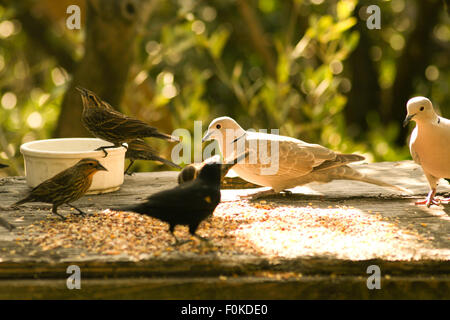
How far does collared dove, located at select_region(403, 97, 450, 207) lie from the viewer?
10.7ft

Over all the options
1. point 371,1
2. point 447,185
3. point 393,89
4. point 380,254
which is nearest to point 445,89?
point 393,89

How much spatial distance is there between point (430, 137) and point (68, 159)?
214 cm

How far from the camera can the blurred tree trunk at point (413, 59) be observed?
22.5 feet

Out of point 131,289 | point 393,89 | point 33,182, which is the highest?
point 393,89

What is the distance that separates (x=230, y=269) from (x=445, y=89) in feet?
20.3

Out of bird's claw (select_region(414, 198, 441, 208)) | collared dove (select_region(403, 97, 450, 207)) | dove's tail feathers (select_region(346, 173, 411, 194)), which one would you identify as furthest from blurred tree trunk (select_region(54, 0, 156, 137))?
bird's claw (select_region(414, 198, 441, 208))

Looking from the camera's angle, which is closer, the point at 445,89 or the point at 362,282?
the point at 362,282

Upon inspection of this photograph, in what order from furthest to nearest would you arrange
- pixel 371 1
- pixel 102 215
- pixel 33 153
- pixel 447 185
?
1. pixel 371 1
2. pixel 447 185
3. pixel 33 153
4. pixel 102 215

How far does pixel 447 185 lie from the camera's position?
384 centimetres

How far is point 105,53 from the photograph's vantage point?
4.82 m

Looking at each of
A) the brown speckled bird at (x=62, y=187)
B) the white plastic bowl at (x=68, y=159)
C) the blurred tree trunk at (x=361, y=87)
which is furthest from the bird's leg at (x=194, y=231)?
the blurred tree trunk at (x=361, y=87)

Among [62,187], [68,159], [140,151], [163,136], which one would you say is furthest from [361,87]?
[62,187]

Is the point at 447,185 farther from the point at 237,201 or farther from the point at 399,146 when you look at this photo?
the point at 399,146

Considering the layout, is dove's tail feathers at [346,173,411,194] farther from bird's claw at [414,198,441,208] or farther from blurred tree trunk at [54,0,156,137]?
blurred tree trunk at [54,0,156,137]
